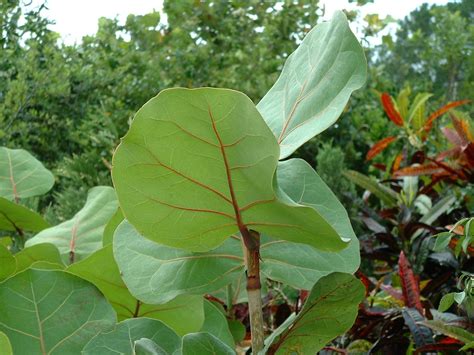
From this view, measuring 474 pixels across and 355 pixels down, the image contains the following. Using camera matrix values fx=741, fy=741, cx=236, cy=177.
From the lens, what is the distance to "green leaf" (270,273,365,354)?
620mm

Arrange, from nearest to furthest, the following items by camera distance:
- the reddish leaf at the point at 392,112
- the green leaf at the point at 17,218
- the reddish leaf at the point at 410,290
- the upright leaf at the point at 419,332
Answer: the green leaf at the point at 17,218, the upright leaf at the point at 419,332, the reddish leaf at the point at 410,290, the reddish leaf at the point at 392,112

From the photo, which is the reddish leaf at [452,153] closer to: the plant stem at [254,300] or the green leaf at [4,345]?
the plant stem at [254,300]

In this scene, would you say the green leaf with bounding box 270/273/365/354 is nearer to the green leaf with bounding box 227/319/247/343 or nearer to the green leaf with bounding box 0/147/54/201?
the green leaf with bounding box 227/319/247/343

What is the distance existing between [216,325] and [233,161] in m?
0.36

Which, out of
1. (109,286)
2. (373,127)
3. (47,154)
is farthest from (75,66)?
(109,286)

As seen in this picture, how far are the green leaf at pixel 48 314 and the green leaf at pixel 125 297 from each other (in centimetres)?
11

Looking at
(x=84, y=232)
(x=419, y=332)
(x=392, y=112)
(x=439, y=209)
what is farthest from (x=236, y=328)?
(x=392, y=112)

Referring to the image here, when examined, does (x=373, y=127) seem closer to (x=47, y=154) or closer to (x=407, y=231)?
(x=47, y=154)

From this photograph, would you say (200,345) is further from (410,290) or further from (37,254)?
(410,290)

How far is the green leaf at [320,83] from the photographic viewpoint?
0.58 m

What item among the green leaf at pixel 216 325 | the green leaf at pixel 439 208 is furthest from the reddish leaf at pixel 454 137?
the green leaf at pixel 216 325

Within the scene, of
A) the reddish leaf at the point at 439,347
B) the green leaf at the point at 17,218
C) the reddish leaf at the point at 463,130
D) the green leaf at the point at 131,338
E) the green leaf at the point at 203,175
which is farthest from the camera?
the reddish leaf at the point at 463,130

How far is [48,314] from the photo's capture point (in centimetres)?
64

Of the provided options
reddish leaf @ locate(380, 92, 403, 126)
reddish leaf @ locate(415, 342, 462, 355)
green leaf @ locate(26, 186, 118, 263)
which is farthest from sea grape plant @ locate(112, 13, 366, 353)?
reddish leaf @ locate(380, 92, 403, 126)
